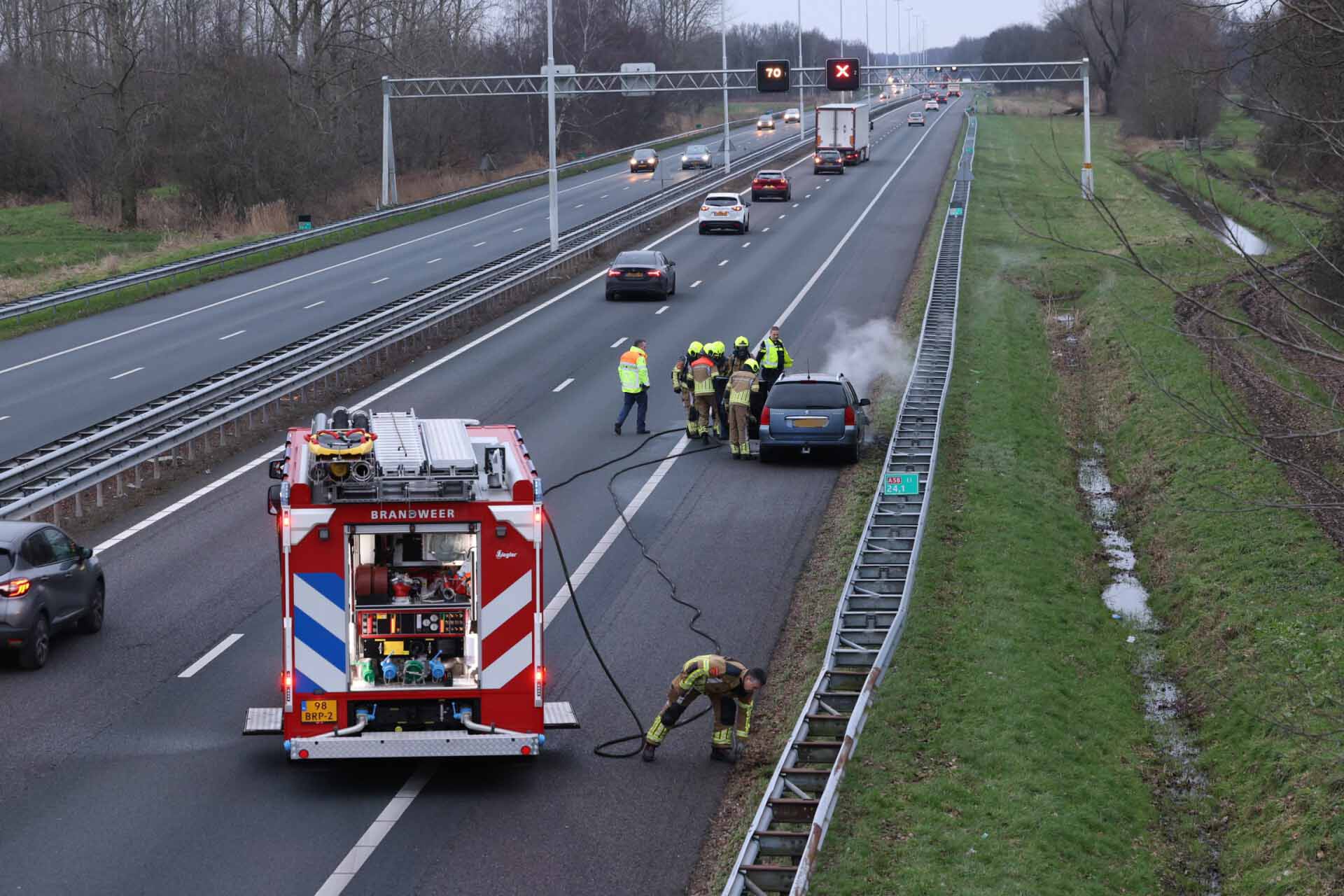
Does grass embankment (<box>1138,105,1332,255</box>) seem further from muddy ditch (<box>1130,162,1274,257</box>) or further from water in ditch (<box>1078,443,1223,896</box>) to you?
water in ditch (<box>1078,443,1223,896</box>)

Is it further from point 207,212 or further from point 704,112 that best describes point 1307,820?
point 704,112

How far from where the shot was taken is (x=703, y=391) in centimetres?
2647

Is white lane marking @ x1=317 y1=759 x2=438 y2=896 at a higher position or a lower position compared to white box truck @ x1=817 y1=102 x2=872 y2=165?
lower

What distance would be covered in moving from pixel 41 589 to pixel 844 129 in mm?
71438

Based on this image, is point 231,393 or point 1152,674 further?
point 231,393

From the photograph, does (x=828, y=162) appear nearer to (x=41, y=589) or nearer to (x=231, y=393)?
(x=231, y=393)

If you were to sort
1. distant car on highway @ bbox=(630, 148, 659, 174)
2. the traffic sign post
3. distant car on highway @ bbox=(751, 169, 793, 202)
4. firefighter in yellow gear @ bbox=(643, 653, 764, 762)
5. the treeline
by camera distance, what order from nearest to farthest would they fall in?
firefighter in yellow gear @ bbox=(643, 653, 764, 762) < the traffic sign post < the treeline < distant car on highway @ bbox=(751, 169, 793, 202) < distant car on highway @ bbox=(630, 148, 659, 174)

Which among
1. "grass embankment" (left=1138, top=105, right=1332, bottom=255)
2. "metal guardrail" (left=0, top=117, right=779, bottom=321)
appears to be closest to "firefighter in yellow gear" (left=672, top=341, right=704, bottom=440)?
"grass embankment" (left=1138, top=105, right=1332, bottom=255)

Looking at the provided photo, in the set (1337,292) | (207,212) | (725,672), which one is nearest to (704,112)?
(207,212)

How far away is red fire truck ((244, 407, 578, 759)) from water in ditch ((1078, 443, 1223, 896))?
6029 mm

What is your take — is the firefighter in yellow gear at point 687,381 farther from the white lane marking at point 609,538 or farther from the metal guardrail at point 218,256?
the metal guardrail at point 218,256

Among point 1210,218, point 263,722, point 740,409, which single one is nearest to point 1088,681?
point 263,722

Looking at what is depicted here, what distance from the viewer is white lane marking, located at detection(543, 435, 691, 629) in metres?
17.6

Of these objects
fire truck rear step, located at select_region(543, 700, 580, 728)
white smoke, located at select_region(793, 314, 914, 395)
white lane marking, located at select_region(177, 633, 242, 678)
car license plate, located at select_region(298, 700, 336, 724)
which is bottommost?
white lane marking, located at select_region(177, 633, 242, 678)
